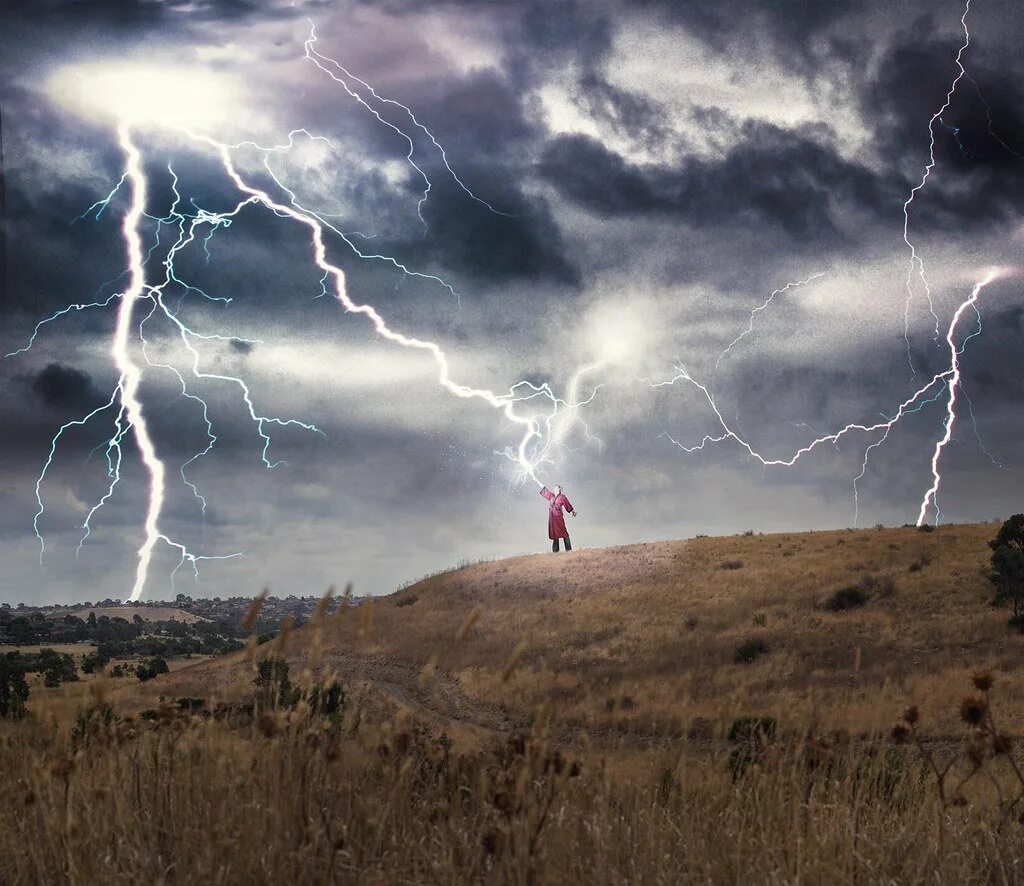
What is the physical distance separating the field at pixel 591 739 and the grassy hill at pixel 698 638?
0.51ft

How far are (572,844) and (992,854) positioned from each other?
260 centimetres

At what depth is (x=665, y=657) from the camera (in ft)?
Result: 109

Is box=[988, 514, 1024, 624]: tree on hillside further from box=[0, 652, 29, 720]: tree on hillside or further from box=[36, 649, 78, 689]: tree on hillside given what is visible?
box=[0, 652, 29, 720]: tree on hillside

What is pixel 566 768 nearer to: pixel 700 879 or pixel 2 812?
pixel 700 879

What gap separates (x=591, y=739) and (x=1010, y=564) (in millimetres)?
30469

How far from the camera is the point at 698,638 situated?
115 ft

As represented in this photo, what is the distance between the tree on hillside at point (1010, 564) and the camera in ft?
107

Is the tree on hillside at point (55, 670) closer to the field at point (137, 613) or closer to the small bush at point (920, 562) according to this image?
the small bush at point (920, 562)

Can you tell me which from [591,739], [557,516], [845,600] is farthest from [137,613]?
[591,739]

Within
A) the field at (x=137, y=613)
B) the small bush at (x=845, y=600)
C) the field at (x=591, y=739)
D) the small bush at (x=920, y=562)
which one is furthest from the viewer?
the field at (x=137, y=613)

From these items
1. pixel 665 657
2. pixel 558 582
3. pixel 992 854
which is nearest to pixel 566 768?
pixel 992 854

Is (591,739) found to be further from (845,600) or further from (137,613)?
(137,613)

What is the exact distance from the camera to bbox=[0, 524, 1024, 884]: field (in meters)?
4.60

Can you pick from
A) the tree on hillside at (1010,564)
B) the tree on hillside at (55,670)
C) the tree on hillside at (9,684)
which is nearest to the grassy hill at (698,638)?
the tree on hillside at (1010,564)
